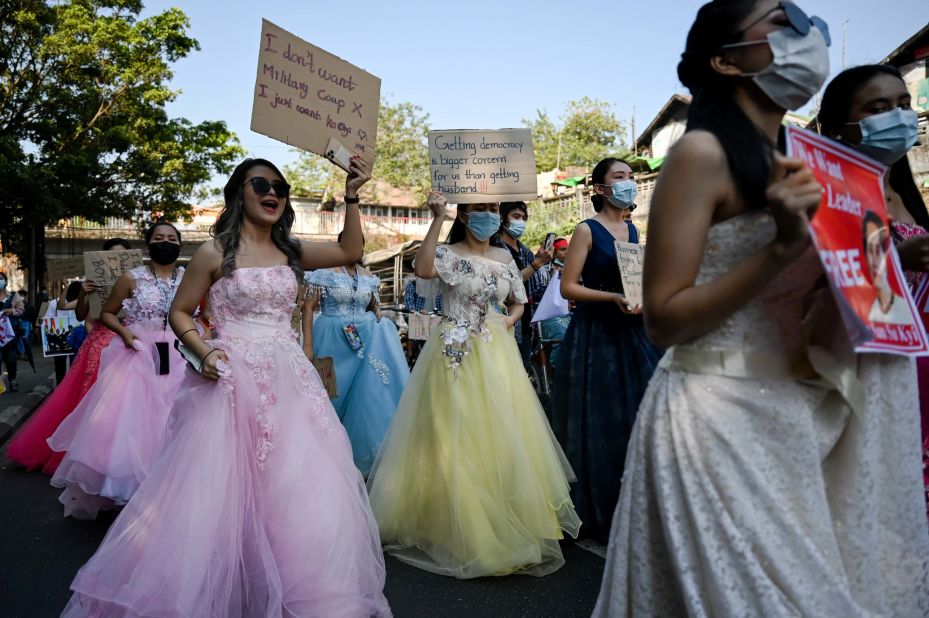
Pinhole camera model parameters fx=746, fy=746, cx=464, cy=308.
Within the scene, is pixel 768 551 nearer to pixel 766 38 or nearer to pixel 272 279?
pixel 766 38

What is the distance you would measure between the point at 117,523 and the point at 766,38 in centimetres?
322

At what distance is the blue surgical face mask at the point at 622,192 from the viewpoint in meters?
4.90

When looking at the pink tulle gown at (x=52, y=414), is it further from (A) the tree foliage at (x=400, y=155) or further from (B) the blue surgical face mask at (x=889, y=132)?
(A) the tree foliage at (x=400, y=155)

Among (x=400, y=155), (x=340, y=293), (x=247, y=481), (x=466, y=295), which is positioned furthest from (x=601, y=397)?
(x=400, y=155)

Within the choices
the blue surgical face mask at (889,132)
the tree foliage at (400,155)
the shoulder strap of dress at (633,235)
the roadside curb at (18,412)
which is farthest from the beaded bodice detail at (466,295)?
the tree foliage at (400,155)

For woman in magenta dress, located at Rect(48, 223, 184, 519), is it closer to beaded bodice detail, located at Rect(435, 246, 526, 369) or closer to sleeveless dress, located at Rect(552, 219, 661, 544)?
beaded bodice detail, located at Rect(435, 246, 526, 369)

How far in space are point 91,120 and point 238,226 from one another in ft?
74.3

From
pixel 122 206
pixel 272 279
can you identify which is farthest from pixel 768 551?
pixel 122 206

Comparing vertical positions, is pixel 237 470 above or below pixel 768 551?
below

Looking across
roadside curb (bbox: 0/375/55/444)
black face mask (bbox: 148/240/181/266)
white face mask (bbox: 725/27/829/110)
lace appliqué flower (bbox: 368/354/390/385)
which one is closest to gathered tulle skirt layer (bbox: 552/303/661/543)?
lace appliqué flower (bbox: 368/354/390/385)

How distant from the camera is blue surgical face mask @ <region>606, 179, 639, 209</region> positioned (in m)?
4.90

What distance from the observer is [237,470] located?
11.1 ft

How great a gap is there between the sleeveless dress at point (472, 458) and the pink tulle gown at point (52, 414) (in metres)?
4.20

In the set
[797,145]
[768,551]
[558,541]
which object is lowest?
[558,541]
